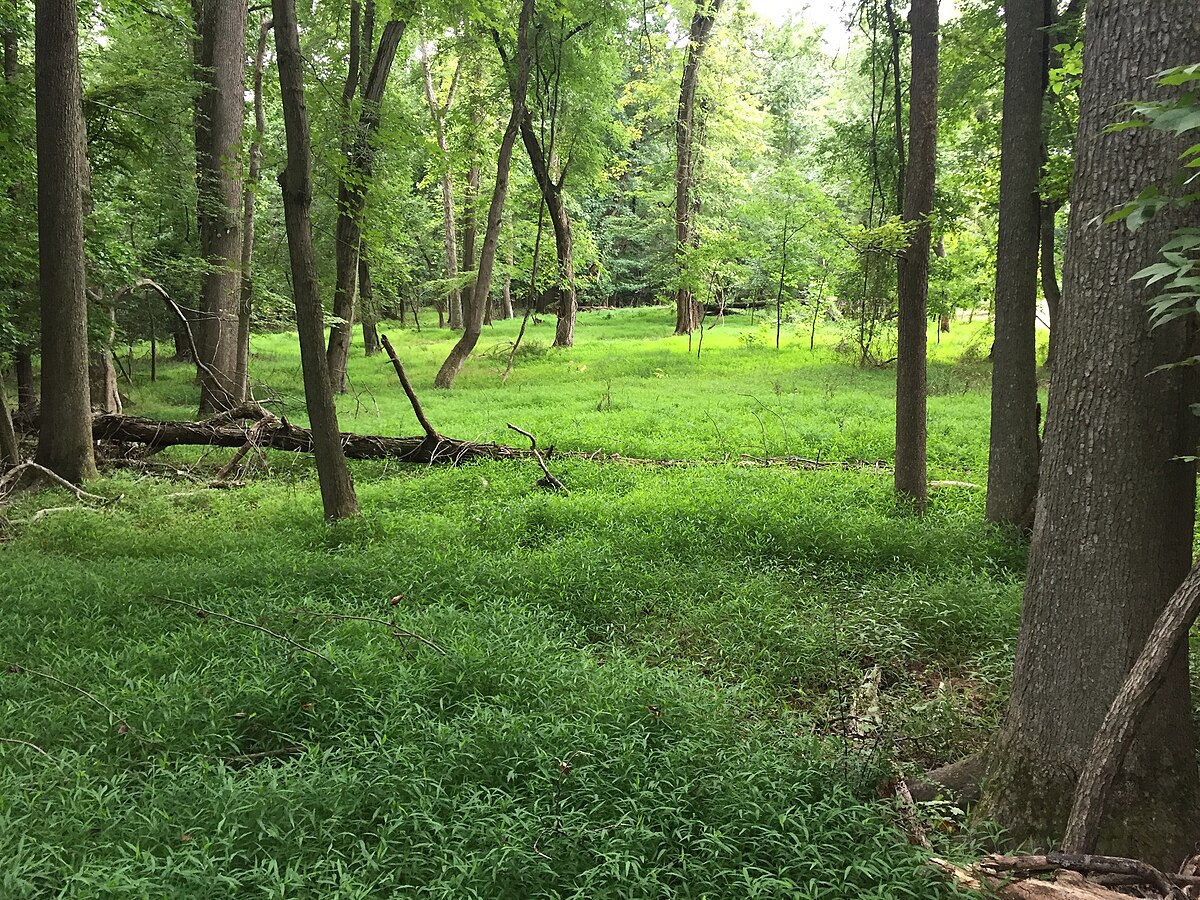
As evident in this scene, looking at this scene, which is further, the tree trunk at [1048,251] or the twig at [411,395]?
the twig at [411,395]

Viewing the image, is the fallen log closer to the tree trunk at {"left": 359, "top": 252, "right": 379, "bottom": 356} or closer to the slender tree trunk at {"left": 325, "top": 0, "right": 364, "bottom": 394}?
the slender tree trunk at {"left": 325, "top": 0, "right": 364, "bottom": 394}

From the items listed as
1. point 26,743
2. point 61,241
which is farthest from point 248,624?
point 61,241

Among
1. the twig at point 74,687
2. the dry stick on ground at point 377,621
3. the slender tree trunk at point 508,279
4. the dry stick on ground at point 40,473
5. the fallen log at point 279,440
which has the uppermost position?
the slender tree trunk at point 508,279

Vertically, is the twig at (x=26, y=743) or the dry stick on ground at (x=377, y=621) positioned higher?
the dry stick on ground at (x=377, y=621)

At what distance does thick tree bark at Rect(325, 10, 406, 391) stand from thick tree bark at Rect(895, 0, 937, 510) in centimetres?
942

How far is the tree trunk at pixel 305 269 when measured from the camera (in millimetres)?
6531

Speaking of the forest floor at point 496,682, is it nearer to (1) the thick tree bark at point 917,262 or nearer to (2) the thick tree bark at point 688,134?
(1) the thick tree bark at point 917,262

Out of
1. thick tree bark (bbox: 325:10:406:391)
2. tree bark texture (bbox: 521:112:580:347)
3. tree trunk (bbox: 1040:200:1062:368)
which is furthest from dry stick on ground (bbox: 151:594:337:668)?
tree bark texture (bbox: 521:112:580:347)

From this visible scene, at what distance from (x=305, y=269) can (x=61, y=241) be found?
3.32 meters

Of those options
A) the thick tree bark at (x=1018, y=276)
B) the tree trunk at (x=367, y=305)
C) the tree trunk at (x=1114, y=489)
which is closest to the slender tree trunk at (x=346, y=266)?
the tree trunk at (x=367, y=305)

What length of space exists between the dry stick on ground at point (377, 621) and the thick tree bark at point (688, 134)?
1854cm

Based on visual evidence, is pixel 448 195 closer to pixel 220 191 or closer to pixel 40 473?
pixel 220 191

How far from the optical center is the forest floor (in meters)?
2.68

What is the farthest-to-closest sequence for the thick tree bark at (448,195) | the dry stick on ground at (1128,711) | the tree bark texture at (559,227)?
the thick tree bark at (448,195)
the tree bark texture at (559,227)
the dry stick on ground at (1128,711)
